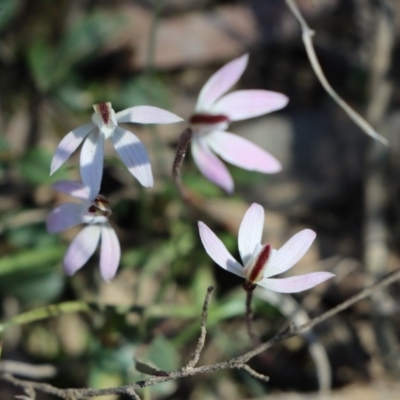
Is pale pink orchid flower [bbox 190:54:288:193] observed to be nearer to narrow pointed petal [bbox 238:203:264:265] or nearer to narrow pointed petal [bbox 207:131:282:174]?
narrow pointed petal [bbox 207:131:282:174]

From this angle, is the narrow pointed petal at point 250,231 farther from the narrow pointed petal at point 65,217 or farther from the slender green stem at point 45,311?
the slender green stem at point 45,311

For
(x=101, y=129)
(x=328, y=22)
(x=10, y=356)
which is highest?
(x=328, y=22)

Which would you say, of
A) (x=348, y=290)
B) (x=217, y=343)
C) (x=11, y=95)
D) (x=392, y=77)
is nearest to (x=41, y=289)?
(x=217, y=343)

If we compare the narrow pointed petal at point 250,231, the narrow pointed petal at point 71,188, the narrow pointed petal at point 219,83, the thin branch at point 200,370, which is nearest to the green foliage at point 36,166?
the narrow pointed petal at point 71,188

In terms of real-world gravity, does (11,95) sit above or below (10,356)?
above

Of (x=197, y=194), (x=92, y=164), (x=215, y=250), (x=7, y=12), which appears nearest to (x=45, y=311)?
(x=92, y=164)

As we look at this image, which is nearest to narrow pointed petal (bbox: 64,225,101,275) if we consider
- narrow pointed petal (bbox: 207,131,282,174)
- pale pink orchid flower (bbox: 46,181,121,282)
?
pale pink orchid flower (bbox: 46,181,121,282)

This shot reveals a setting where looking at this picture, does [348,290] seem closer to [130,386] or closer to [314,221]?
[314,221]

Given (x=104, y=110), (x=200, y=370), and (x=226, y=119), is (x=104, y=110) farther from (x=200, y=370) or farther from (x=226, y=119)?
(x=200, y=370)
